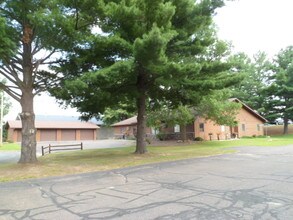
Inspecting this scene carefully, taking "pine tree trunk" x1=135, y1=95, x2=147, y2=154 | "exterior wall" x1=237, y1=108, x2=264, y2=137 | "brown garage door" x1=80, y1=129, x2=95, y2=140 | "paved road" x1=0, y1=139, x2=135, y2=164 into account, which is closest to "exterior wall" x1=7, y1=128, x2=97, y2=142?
"brown garage door" x1=80, y1=129, x2=95, y2=140

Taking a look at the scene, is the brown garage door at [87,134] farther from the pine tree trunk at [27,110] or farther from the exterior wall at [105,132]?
the pine tree trunk at [27,110]

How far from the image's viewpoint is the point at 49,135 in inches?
2110

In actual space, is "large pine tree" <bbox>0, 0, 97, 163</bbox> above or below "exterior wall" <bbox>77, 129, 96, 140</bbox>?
above

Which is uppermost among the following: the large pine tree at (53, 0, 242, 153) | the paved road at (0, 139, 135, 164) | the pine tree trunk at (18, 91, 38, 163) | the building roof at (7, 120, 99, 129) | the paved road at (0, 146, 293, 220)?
the large pine tree at (53, 0, 242, 153)

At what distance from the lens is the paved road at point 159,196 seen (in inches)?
236

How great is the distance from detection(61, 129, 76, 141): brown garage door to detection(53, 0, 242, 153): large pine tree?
37304 millimetres

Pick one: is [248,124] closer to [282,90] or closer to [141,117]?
[282,90]

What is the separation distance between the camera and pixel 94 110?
1870 cm

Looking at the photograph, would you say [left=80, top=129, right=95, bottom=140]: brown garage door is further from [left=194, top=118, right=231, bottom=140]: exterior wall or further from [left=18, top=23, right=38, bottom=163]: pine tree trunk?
[left=18, top=23, right=38, bottom=163]: pine tree trunk

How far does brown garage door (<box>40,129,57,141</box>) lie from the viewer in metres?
52.9

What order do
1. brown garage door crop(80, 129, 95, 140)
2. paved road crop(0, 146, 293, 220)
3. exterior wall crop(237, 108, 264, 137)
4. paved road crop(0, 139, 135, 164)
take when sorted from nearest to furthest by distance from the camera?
paved road crop(0, 146, 293, 220), paved road crop(0, 139, 135, 164), exterior wall crop(237, 108, 264, 137), brown garage door crop(80, 129, 95, 140)

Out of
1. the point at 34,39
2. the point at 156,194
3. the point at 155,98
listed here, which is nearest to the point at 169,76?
the point at 155,98

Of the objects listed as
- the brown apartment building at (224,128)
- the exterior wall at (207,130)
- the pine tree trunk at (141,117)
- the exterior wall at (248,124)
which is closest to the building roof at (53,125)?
the brown apartment building at (224,128)

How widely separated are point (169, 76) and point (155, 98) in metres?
5.25
